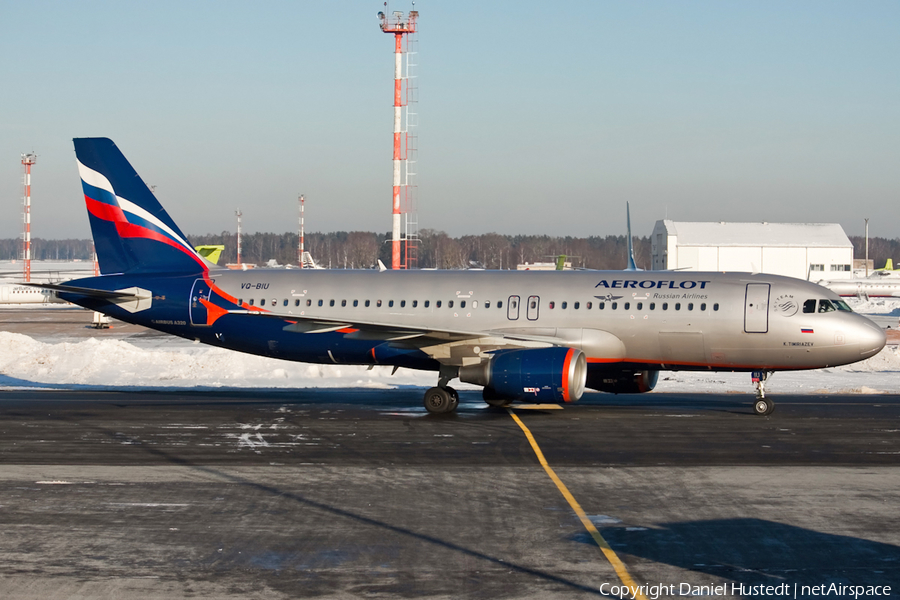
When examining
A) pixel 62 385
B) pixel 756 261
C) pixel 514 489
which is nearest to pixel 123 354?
pixel 62 385

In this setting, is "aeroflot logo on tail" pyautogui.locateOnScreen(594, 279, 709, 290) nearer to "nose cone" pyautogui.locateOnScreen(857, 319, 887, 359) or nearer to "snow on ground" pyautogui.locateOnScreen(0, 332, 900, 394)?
"nose cone" pyautogui.locateOnScreen(857, 319, 887, 359)

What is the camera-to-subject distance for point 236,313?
26094 mm

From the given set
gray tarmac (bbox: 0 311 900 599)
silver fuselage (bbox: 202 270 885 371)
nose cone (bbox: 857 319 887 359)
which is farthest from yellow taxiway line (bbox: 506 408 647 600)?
nose cone (bbox: 857 319 887 359)

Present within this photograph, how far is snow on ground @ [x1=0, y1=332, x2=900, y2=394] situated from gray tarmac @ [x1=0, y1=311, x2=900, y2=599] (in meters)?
6.00

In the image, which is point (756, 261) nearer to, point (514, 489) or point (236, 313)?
point (236, 313)

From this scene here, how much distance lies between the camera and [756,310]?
76.3 ft

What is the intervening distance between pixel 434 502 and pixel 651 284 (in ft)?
40.9

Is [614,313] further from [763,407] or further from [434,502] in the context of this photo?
[434,502]

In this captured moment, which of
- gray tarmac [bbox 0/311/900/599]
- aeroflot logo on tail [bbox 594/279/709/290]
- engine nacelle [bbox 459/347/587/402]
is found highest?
aeroflot logo on tail [bbox 594/279/709/290]

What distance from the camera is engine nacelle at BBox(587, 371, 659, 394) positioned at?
24.9 meters

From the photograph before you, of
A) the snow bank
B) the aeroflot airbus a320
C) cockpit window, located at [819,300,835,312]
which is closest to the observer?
the aeroflot airbus a320

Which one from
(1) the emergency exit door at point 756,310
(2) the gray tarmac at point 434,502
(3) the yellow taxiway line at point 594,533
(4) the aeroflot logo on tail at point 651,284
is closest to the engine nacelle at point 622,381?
(2) the gray tarmac at point 434,502

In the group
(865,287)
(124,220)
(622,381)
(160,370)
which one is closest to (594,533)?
(622,381)

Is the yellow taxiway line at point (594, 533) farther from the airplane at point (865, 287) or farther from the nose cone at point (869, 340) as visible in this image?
the airplane at point (865, 287)
